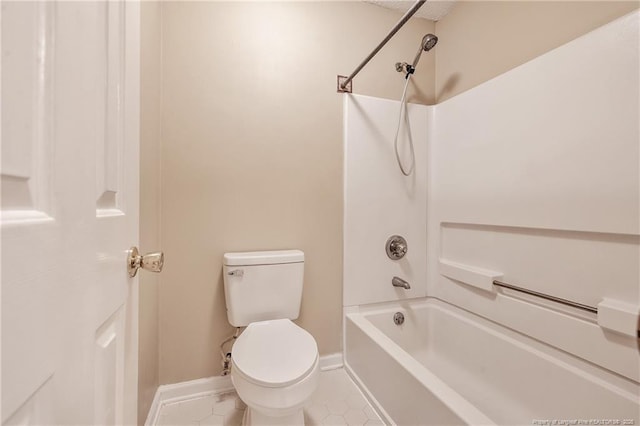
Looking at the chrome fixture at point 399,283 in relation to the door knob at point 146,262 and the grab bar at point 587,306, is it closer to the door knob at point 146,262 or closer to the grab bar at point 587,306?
the grab bar at point 587,306

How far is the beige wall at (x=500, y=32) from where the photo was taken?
40.7 inches

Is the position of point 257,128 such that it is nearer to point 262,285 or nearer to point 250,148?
point 250,148

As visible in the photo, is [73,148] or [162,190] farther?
[162,190]

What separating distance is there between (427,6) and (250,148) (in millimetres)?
1435

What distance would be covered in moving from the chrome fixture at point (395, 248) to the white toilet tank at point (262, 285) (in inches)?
23.7

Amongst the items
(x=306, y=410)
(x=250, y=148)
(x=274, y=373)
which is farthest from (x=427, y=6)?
(x=306, y=410)

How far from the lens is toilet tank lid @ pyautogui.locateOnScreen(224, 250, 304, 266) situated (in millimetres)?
1230

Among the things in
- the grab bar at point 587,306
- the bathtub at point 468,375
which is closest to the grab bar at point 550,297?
the grab bar at point 587,306

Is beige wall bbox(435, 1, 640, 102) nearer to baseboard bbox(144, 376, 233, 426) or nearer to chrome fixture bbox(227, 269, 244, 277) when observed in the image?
chrome fixture bbox(227, 269, 244, 277)

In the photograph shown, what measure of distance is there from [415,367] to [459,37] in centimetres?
187

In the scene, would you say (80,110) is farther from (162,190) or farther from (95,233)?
(162,190)

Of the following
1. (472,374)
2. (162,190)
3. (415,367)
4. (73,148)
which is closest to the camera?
(73,148)

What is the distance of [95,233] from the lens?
1.21 ft

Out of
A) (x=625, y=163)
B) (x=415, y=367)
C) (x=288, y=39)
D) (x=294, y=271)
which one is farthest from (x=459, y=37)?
(x=415, y=367)
